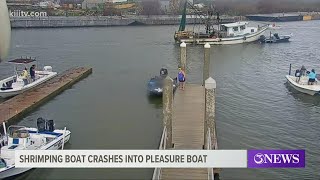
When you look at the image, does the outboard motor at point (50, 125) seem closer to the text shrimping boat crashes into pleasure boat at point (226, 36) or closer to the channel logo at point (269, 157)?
the channel logo at point (269, 157)

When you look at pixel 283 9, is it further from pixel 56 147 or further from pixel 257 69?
pixel 56 147

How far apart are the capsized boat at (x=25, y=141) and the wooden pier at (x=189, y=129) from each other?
4.18 m

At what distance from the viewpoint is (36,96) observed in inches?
915

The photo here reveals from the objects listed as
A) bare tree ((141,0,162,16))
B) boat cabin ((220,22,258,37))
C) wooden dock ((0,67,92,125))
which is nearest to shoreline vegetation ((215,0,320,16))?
bare tree ((141,0,162,16))

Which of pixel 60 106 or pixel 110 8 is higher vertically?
pixel 110 8

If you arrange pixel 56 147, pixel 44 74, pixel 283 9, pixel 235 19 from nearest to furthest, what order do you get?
pixel 56 147, pixel 44 74, pixel 235 19, pixel 283 9

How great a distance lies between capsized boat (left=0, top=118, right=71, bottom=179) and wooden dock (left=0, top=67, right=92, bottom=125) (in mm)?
3552

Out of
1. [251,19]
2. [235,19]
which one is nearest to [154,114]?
[235,19]

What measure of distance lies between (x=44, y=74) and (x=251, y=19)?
67050 mm

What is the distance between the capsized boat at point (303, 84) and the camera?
24.4 m

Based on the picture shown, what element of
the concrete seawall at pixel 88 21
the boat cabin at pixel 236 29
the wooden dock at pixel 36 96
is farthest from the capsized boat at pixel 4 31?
the concrete seawall at pixel 88 21

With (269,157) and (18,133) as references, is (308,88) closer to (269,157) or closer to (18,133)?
(18,133)

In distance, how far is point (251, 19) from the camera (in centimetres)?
8844

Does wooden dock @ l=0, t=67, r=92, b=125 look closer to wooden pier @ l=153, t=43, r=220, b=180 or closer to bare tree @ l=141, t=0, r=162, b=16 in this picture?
wooden pier @ l=153, t=43, r=220, b=180
